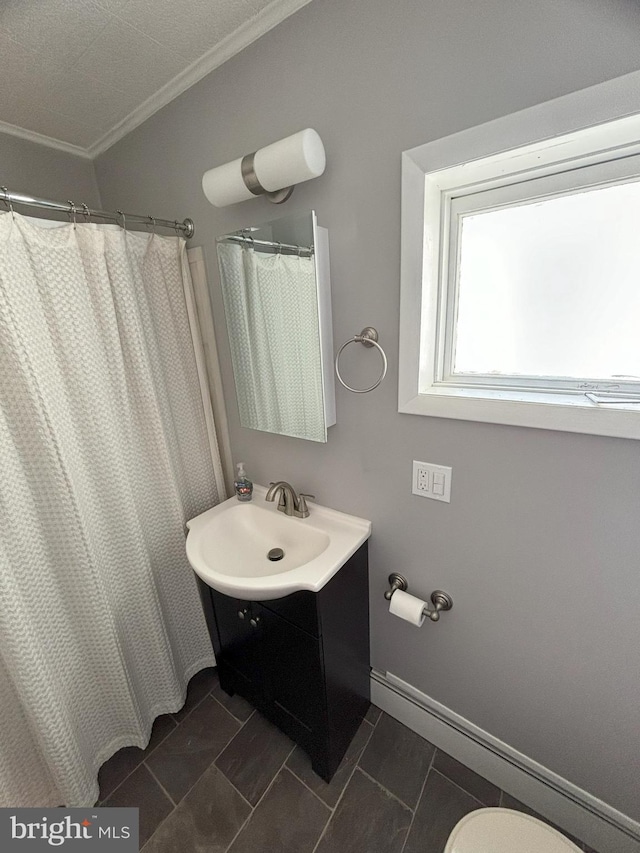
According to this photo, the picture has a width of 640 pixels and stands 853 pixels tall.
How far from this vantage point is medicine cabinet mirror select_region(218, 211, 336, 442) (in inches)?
41.3

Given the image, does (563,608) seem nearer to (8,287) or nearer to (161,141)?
(8,287)

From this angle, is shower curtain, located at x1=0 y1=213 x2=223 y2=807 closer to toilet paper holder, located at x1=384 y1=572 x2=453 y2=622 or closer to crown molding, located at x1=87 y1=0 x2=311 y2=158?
crown molding, located at x1=87 y1=0 x2=311 y2=158

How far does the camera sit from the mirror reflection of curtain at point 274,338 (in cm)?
110

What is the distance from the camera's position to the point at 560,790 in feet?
3.48

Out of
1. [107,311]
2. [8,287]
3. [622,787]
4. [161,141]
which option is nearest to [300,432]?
[107,311]

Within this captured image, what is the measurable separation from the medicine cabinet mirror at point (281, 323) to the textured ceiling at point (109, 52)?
52 centimetres

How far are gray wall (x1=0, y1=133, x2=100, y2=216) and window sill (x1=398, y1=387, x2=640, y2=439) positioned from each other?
1.81m

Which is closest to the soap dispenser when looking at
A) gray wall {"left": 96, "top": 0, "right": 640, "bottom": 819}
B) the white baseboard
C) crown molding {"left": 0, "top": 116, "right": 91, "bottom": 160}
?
gray wall {"left": 96, "top": 0, "right": 640, "bottom": 819}

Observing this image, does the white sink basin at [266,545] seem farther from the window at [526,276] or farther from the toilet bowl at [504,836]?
the toilet bowl at [504,836]

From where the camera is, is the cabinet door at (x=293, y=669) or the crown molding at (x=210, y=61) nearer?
the crown molding at (x=210, y=61)

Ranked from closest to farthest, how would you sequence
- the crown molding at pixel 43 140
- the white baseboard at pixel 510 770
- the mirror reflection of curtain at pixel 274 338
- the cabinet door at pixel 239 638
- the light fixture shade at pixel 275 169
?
the light fixture shade at pixel 275 169
the white baseboard at pixel 510 770
the mirror reflection of curtain at pixel 274 338
the cabinet door at pixel 239 638
the crown molding at pixel 43 140

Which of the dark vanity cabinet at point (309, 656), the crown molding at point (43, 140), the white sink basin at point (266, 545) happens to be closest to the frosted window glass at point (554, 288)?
the white sink basin at point (266, 545)

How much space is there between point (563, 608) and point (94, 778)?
1670 mm

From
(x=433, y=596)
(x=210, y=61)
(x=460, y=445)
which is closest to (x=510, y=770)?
(x=433, y=596)
